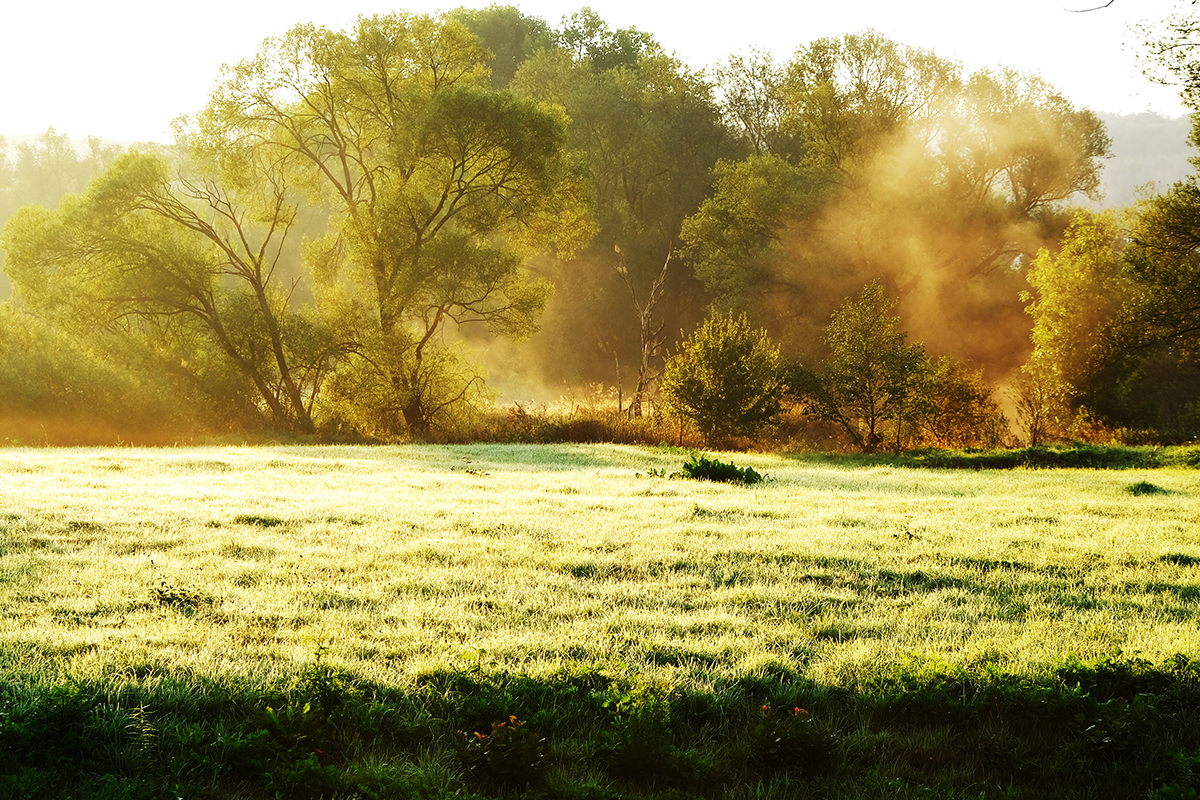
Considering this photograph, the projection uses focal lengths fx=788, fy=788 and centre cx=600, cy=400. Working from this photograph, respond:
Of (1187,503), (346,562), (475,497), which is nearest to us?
(346,562)

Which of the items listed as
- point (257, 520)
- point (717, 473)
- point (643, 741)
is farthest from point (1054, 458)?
point (643, 741)

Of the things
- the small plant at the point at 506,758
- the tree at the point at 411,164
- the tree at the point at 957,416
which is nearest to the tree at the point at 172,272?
the tree at the point at 411,164

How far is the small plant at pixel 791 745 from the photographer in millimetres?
3592

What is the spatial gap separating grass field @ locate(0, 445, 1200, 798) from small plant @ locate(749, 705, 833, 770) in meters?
0.03

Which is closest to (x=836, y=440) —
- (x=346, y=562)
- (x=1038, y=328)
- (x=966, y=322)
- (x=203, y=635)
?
(x=1038, y=328)

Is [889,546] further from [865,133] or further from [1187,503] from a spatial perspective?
[865,133]

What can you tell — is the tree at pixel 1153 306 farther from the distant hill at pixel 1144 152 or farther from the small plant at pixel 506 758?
the distant hill at pixel 1144 152

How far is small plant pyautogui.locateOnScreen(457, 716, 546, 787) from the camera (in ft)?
11.0

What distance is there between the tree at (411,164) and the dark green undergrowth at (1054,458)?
12.9m

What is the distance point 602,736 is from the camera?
11.9ft

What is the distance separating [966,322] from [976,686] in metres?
33.1

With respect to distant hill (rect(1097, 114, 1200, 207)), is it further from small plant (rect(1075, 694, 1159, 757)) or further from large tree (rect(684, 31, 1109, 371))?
small plant (rect(1075, 694, 1159, 757))

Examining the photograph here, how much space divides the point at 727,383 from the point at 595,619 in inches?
654

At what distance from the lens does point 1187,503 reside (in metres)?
10.8
